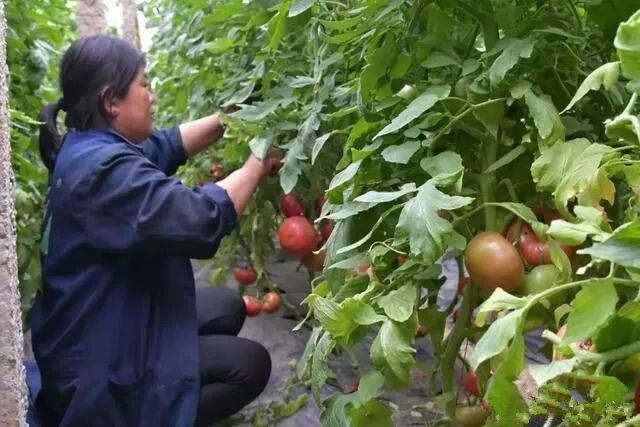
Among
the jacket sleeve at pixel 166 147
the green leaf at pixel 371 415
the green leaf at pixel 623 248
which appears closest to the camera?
the green leaf at pixel 623 248

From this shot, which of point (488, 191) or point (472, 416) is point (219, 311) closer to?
point (472, 416)

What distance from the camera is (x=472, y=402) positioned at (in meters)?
1.13

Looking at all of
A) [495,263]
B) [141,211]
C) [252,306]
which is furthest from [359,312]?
[252,306]

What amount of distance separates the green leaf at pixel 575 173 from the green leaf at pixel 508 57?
0.30ft

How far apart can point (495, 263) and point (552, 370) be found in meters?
0.25

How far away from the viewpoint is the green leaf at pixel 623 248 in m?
0.49

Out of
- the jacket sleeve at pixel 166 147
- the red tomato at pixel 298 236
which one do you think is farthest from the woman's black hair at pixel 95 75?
the red tomato at pixel 298 236

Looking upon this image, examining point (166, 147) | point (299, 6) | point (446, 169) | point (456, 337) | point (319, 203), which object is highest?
point (299, 6)

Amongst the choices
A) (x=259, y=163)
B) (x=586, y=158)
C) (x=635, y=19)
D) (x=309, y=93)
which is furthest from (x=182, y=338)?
(x=635, y=19)

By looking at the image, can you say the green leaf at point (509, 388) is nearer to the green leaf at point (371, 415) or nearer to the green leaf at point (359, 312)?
the green leaf at point (359, 312)

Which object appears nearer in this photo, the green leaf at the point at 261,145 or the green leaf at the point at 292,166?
the green leaf at the point at 292,166

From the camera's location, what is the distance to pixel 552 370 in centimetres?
51

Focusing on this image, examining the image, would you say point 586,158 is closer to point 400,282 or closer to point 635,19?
point 635,19

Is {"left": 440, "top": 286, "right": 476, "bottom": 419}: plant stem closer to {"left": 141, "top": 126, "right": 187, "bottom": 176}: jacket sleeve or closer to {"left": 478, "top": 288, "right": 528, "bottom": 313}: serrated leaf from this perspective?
{"left": 478, "top": 288, "right": 528, "bottom": 313}: serrated leaf
